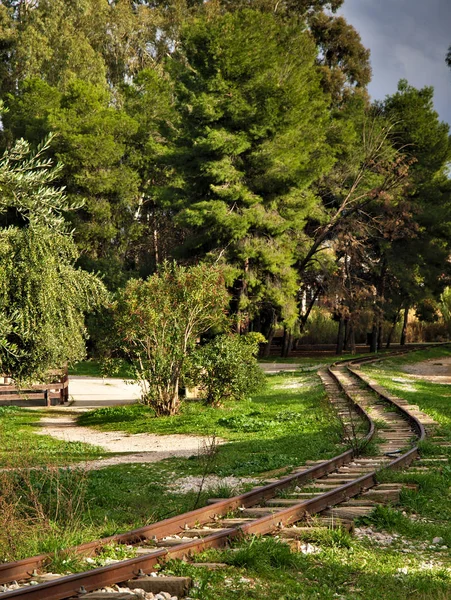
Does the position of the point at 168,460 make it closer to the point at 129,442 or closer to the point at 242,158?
the point at 129,442

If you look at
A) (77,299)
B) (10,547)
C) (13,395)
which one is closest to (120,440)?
(77,299)

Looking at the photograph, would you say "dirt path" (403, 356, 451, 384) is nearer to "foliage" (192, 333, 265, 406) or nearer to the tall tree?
the tall tree

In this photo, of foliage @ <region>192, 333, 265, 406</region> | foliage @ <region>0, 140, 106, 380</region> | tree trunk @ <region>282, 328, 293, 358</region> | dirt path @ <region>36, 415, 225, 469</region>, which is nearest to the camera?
dirt path @ <region>36, 415, 225, 469</region>

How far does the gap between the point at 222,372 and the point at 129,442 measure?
486 cm

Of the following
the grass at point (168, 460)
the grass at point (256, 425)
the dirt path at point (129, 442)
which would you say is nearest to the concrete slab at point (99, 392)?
the grass at point (168, 460)

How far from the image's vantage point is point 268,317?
49.0m

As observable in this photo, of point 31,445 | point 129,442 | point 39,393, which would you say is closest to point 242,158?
point 39,393

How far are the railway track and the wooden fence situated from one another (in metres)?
13.2

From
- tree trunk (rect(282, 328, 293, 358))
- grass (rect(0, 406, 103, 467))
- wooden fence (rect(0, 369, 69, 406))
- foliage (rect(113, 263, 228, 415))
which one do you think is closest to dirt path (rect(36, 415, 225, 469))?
grass (rect(0, 406, 103, 467))

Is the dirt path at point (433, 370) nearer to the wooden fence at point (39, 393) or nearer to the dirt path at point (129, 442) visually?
the wooden fence at point (39, 393)

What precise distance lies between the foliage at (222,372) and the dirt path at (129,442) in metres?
3.14

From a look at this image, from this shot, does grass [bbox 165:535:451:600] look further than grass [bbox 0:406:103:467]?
No

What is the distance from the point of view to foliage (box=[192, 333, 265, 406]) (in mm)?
21000

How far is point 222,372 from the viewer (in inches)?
841
